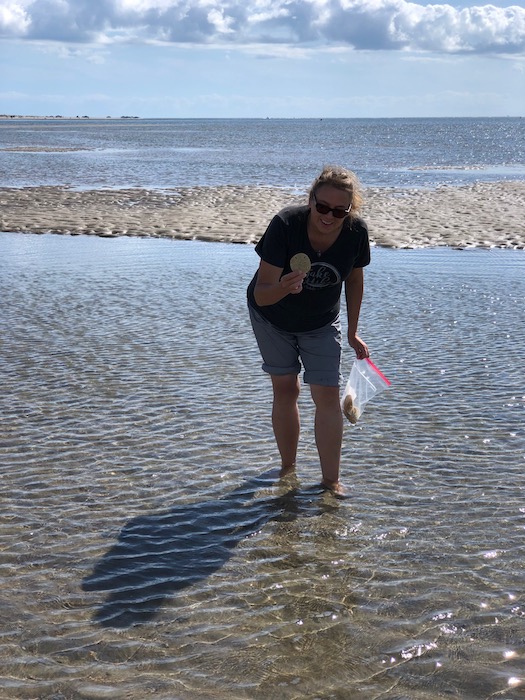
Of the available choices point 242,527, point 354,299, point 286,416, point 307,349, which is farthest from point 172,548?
point 354,299

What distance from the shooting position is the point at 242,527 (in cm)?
501

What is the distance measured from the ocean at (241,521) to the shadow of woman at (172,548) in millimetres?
15

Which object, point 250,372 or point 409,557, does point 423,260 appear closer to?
point 250,372

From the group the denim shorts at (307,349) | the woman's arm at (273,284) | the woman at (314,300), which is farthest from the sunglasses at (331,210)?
the denim shorts at (307,349)

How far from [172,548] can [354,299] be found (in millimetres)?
1757

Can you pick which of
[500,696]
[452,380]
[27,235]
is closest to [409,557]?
[500,696]

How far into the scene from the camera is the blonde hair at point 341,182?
4770 mm

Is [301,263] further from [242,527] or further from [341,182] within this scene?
[242,527]

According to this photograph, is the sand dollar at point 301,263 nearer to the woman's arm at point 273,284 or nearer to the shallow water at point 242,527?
the woman's arm at point 273,284

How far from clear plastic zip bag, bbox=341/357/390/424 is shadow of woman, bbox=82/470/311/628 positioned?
71 cm

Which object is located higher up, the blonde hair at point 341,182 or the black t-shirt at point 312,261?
the blonde hair at point 341,182

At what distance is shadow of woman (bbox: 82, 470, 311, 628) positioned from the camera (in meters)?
4.20

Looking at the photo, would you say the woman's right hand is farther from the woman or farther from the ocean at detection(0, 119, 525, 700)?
the ocean at detection(0, 119, 525, 700)

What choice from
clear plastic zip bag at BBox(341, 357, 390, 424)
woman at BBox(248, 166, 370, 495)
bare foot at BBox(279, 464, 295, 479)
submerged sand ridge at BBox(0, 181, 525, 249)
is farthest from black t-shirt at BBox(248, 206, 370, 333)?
submerged sand ridge at BBox(0, 181, 525, 249)
